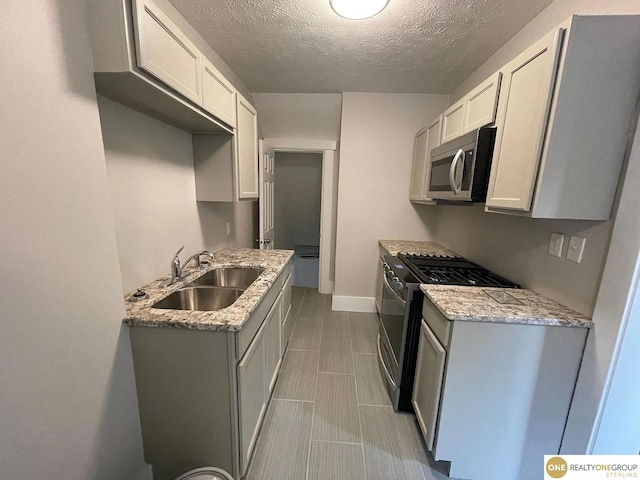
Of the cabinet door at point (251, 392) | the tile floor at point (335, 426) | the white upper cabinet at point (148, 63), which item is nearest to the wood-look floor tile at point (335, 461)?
the tile floor at point (335, 426)

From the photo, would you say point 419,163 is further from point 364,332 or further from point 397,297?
point 364,332

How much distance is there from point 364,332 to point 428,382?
1408 mm

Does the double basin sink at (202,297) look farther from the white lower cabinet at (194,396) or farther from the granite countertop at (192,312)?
the white lower cabinet at (194,396)

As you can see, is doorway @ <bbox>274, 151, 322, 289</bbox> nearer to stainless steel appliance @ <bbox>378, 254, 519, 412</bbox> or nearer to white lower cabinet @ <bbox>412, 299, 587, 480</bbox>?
stainless steel appliance @ <bbox>378, 254, 519, 412</bbox>

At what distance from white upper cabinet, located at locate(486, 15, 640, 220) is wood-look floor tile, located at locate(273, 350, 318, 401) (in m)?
1.85

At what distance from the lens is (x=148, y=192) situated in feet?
4.91

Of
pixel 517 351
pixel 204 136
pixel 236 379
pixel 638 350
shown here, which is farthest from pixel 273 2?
pixel 638 350

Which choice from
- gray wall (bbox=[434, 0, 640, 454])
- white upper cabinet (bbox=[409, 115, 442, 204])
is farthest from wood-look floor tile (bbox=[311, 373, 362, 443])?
white upper cabinet (bbox=[409, 115, 442, 204])

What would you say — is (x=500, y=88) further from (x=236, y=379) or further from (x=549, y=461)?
(x=236, y=379)

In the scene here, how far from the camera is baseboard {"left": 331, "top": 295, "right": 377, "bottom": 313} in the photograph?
10.9ft

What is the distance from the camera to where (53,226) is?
31.8 inches

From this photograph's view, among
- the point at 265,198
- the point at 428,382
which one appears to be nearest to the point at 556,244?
the point at 428,382

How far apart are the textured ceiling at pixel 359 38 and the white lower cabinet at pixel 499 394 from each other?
1.88 meters

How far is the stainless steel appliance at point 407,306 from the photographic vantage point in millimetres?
1643
